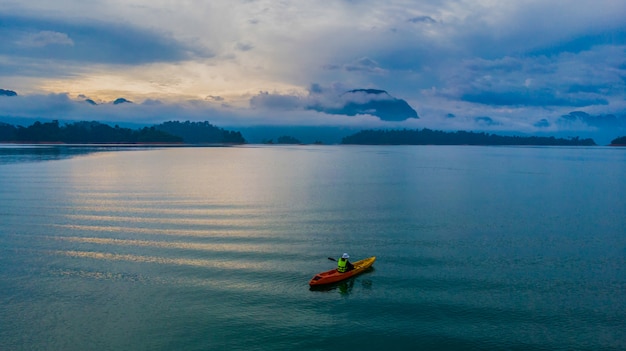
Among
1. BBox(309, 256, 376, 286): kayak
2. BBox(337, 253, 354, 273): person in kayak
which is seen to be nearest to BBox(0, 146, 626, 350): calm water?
BBox(309, 256, 376, 286): kayak

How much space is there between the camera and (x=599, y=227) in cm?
4616

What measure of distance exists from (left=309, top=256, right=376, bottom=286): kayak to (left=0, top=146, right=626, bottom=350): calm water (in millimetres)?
572

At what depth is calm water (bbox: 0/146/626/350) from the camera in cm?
2273

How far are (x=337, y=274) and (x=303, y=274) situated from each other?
249 cm

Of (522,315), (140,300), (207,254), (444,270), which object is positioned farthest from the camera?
(207,254)

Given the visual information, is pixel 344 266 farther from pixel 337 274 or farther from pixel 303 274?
pixel 303 274

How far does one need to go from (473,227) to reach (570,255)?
34.3 ft

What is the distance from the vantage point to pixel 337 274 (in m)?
29.5

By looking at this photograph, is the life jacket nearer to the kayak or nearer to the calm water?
the kayak

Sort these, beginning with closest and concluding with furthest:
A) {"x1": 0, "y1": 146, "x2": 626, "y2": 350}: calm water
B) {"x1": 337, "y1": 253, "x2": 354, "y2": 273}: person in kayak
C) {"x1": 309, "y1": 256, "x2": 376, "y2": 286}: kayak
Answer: {"x1": 0, "y1": 146, "x2": 626, "y2": 350}: calm water < {"x1": 309, "y1": 256, "x2": 376, "y2": 286}: kayak < {"x1": 337, "y1": 253, "x2": 354, "y2": 273}: person in kayak

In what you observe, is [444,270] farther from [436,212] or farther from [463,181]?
[463,181]

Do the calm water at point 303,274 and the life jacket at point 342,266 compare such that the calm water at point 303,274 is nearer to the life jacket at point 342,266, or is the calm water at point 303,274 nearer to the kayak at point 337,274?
the kayak at point 337,274

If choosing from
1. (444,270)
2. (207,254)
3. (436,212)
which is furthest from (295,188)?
(444,270)

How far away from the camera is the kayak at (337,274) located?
2844 cm
